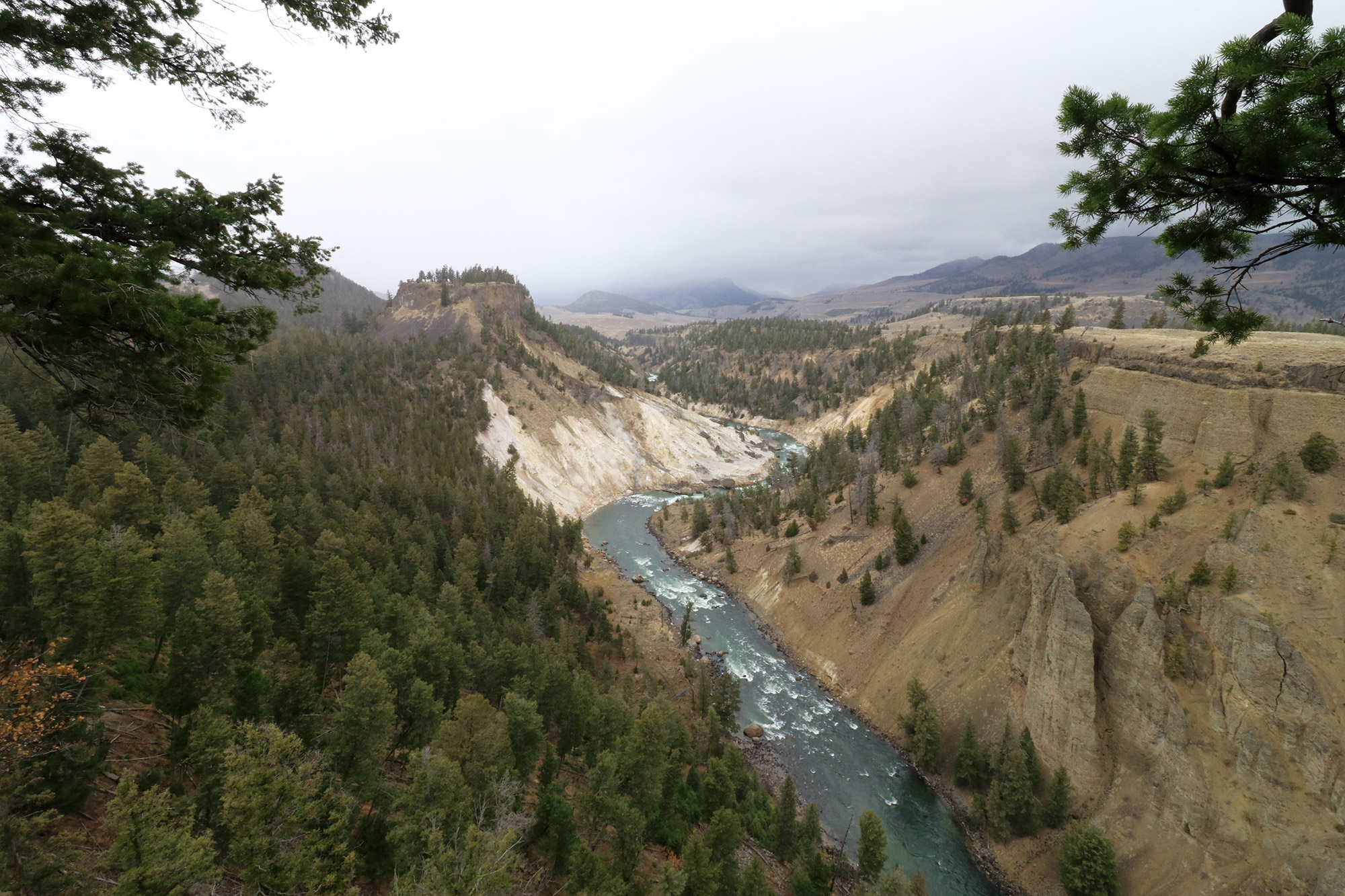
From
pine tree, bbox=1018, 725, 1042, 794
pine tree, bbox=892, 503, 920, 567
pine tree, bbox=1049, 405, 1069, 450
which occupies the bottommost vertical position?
pine tree, bbox=1018, 725, 1042, 794

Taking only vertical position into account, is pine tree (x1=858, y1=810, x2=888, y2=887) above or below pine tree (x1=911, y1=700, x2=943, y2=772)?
above

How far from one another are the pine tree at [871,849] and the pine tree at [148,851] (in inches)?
856

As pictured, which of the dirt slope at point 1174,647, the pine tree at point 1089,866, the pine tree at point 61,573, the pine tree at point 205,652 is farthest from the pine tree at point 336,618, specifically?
the pine tree at point 1089,866

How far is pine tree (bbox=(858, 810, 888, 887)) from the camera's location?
21.4 m

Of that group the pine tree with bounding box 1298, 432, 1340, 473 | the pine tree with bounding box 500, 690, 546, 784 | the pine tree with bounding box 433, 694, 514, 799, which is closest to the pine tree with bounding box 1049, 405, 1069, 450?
the pine tree with bounding box 1298, 432, 1340, 473

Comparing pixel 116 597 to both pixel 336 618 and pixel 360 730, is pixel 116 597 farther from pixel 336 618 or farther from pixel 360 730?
pixel 360 730

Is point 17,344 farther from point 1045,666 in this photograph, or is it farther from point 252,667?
point 1045,666

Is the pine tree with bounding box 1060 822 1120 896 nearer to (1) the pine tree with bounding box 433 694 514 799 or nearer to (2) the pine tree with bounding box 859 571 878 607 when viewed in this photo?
(2) the pine tree with bounding box 859 571 878 607

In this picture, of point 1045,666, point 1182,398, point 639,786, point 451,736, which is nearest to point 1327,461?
point 1182,398

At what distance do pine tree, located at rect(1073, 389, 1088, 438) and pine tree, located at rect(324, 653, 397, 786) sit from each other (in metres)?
46.4

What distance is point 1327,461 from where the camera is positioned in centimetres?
2467

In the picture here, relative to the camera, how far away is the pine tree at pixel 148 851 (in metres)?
9.15

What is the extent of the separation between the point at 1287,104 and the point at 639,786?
81.2ft

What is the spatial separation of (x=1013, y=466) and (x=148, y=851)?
4662 cm
